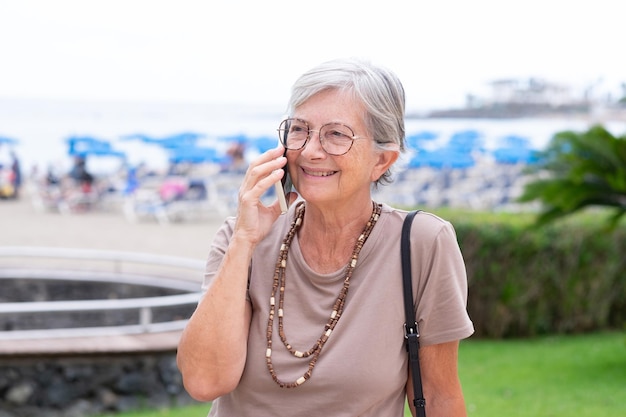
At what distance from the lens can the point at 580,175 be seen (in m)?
7.02

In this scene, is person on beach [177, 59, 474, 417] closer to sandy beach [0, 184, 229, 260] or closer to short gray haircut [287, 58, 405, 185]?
short gray haircut [287, 58, 405, 185]

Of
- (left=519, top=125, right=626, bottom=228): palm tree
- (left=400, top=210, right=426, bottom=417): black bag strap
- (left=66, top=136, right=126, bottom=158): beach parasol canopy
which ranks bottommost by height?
(left=66, top=136, right=126, bottom=158): beach parasol canopy

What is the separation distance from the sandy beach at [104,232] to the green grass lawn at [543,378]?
6220 mm

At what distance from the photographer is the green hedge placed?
8844 millimetres

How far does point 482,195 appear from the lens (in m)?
23.0

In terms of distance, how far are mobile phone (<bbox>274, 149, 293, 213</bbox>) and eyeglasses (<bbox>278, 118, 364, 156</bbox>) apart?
10cm

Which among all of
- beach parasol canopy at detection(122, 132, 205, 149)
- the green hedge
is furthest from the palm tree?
beach parasol canopy at detection(122, 132, 205, 149)

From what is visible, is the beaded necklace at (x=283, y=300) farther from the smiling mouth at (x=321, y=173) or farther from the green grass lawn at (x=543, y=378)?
the green grass lawn at (x=543, y=378)

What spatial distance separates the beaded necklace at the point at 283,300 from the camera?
202cm

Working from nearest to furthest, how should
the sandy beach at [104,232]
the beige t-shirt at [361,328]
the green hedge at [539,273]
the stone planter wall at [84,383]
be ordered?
the beige t-shirt at [361,328]
the stone planter wall at [84,383]
the green hedge at [539,273]
the sandy beach at [104,232]

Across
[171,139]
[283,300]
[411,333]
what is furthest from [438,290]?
[171,139]

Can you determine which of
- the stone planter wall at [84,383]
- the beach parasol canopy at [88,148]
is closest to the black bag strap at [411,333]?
the stone planter wall at [84,383]

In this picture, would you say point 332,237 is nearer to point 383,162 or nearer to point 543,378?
point 383,162

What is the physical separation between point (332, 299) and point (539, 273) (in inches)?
286
